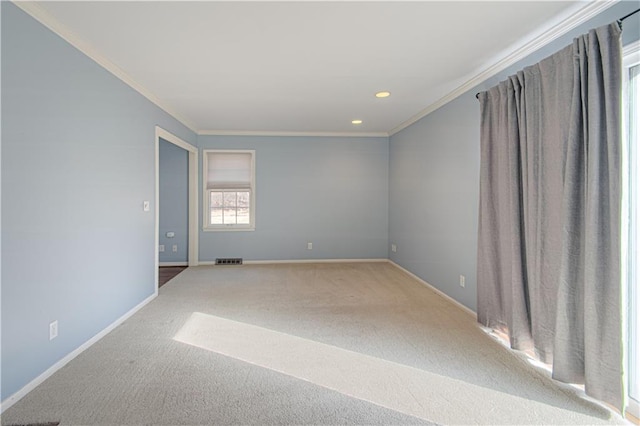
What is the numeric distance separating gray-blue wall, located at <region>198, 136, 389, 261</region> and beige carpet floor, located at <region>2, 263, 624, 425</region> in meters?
2.42

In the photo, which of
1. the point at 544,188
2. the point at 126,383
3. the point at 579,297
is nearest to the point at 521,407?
the point at 579,297

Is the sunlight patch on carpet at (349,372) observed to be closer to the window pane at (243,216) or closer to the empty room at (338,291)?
the empty room at (338,291)

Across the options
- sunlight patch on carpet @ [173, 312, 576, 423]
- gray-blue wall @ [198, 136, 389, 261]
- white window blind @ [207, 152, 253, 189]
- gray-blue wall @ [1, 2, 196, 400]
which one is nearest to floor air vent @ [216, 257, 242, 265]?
gray-blue wall @ [198, 136, 389, 261]

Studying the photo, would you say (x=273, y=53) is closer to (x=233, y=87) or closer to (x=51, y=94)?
(x=233, y=87)

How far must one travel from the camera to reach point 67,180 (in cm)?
249

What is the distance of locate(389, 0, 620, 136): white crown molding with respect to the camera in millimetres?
2102

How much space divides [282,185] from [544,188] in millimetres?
4599

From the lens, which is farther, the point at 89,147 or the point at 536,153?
the point at 89,147

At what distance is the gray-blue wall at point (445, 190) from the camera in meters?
3.52

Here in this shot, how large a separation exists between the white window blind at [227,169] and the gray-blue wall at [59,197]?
2602 mm

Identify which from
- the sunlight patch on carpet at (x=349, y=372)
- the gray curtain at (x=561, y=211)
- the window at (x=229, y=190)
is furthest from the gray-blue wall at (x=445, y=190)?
the window at (x=229, y=190)

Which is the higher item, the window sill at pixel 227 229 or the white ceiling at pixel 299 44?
the white ceiling at pixel 299 44

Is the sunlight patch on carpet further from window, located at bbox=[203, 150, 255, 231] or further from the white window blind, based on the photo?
the white window blind

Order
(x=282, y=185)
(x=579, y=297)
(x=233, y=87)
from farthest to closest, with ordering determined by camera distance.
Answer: (x=282, y=185), (x=233, y=87), (x=579, y=297)
